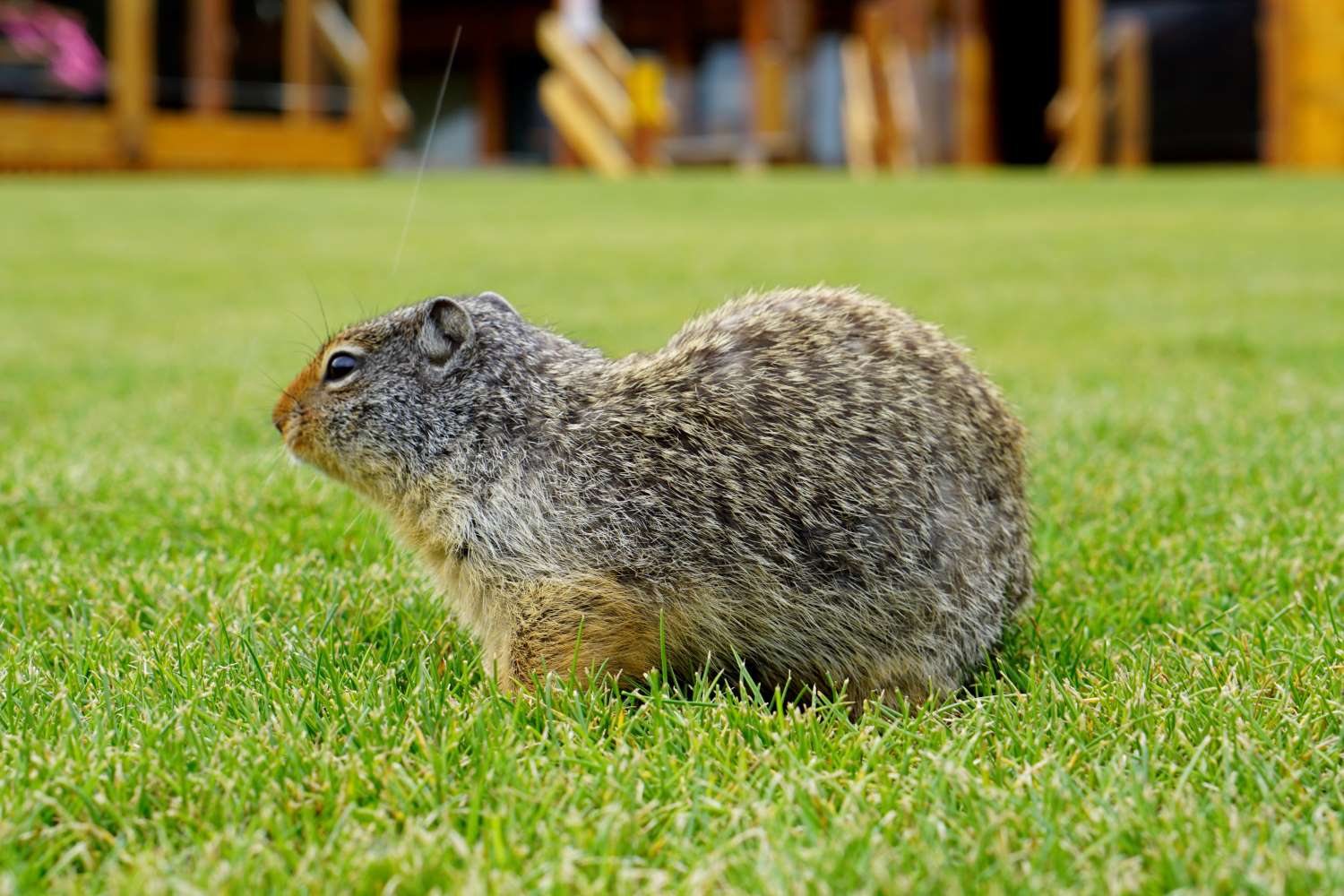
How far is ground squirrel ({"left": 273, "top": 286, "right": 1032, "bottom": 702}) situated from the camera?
2.54 m

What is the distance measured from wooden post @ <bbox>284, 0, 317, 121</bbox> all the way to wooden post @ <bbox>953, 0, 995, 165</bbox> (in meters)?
10.6

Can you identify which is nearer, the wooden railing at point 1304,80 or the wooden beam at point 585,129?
the wooden railing at point 1304,80

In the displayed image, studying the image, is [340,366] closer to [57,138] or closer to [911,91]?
[57,138]

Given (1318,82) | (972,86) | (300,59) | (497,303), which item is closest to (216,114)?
(300,59)

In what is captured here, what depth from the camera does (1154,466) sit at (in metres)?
4.32

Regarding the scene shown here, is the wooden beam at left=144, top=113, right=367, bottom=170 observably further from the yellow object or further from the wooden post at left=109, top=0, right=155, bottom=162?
the yellow object

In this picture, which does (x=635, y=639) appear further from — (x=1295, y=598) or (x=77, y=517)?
(x=77, y=517)

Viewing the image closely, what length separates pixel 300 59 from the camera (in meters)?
21.8

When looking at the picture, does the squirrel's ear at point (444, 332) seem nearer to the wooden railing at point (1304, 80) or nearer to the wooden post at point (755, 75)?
the wooden railing at point (1304, 80)

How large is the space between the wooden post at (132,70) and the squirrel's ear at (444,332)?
18.6m

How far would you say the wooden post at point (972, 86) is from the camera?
21938 mm

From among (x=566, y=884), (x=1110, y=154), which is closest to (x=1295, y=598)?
(x=566, y=884)

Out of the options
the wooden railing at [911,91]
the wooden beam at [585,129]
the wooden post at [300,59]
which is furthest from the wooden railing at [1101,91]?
the wooden post at [300,59]

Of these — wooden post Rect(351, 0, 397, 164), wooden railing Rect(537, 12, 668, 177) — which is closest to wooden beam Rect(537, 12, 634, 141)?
wooden railing Rect(537, 12, 668, 177)
